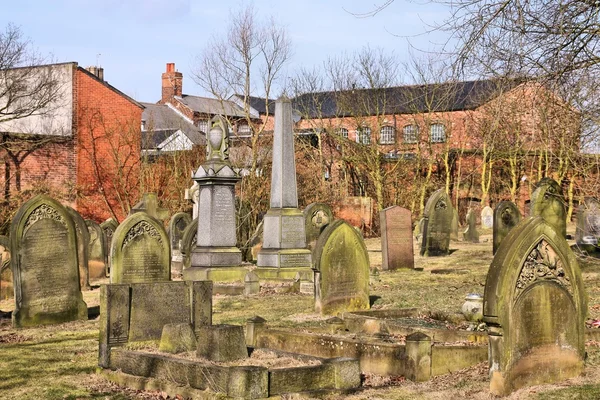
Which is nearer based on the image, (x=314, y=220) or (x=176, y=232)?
(x=314, y=220)

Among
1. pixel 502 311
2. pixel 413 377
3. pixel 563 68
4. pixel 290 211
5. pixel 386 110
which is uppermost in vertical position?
pixel 386 110

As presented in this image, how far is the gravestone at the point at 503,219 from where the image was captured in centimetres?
2208

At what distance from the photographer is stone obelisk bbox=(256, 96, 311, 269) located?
19516 mm

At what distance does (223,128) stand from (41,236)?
7.22m

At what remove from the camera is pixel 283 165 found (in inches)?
776

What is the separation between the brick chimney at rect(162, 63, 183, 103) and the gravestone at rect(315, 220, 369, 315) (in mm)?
53929

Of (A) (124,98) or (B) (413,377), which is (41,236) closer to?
(B) (413,377)

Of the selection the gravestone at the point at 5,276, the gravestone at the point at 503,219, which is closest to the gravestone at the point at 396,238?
the gravestone at the point at 503,219

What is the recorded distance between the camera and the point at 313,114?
4688cm

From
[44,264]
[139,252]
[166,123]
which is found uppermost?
[166,123]

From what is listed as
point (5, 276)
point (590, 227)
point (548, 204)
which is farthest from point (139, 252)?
point (590, 227)

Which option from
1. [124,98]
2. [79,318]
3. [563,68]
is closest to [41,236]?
[79,318]

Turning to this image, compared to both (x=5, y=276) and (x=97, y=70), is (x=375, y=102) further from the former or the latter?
(x=5, y=276)

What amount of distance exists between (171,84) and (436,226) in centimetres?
Result: 4473
